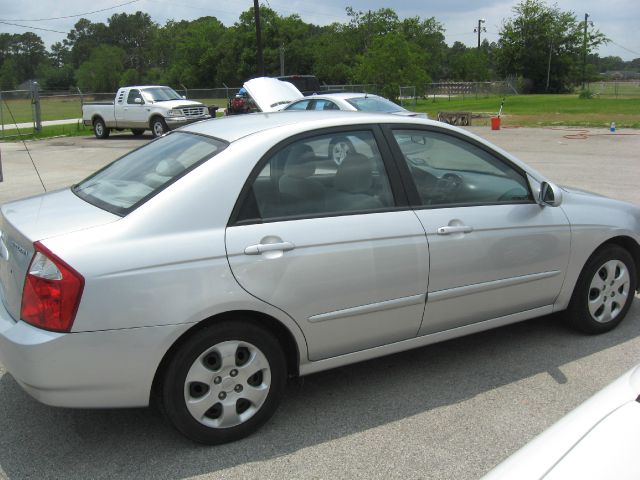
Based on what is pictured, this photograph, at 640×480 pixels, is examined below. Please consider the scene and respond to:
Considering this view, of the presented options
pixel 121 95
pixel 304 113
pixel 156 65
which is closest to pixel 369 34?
pixel 156 65

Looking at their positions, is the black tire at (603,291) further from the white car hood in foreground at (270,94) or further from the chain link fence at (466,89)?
the chain link fence at (466,89)

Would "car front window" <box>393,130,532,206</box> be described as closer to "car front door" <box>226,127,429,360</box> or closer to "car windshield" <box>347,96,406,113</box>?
"car front door" <box>226,127,429,360</box>

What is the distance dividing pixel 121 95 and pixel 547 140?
51.8 ft

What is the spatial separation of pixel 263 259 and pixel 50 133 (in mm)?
26321

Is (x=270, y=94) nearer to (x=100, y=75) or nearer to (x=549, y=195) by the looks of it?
(x=549, y=195)

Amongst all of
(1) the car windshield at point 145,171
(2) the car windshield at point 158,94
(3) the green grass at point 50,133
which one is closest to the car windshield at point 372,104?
(1) the car windshield at point 145,171

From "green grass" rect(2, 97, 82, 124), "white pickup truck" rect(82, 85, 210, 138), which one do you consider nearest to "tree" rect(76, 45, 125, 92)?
"green grass" rect(2, 97, 82, 124)

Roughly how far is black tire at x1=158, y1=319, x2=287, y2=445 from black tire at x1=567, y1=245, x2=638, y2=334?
2288 mm

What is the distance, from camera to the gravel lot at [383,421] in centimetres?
297

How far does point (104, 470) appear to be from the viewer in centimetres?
295

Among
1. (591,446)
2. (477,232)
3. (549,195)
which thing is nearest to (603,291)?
(549,195)

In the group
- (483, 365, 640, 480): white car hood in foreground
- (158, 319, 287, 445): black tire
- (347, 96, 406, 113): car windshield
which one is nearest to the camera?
(483, 365, 640, 480): white car hood in foreground

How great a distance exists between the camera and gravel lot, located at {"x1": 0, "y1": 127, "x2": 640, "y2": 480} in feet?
9.75

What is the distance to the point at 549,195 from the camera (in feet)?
13.0
